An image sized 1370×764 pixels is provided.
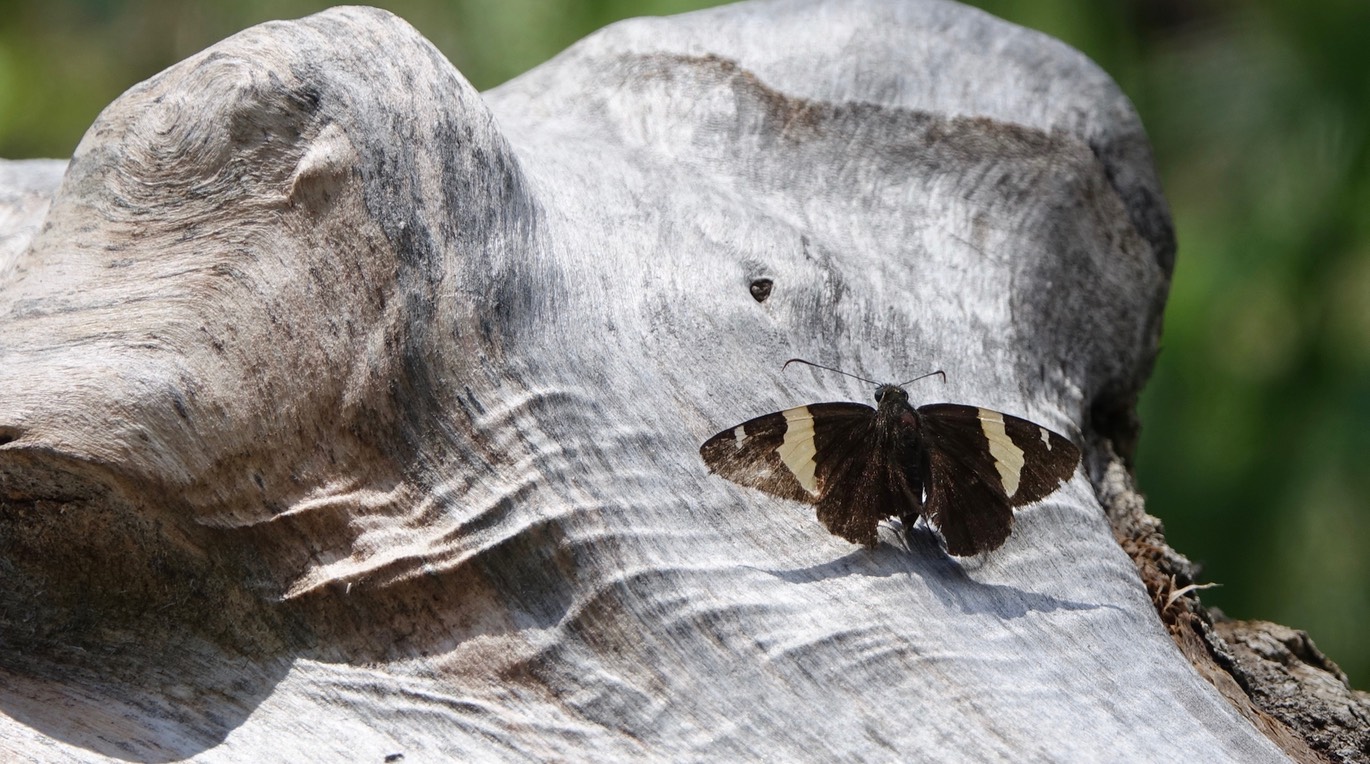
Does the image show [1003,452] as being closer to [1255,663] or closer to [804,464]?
[804,464]

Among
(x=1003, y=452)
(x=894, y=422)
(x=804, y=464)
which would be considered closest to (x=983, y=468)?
(x=1003, y=452)

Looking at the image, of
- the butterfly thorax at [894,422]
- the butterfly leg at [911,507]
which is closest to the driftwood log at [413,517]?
the butterfly leg at [911,507]

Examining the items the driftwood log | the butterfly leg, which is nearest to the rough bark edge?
the driftwood log

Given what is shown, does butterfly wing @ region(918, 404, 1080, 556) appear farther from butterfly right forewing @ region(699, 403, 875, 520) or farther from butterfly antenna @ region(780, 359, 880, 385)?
butterfly antenna @ region(780, 359, 880, 385)

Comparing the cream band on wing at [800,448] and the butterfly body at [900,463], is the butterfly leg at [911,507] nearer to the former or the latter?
the butterfly body at [900,463]

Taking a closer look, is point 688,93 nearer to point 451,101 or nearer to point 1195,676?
point 451,101

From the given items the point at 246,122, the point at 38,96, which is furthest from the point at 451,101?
the point at 38,96
